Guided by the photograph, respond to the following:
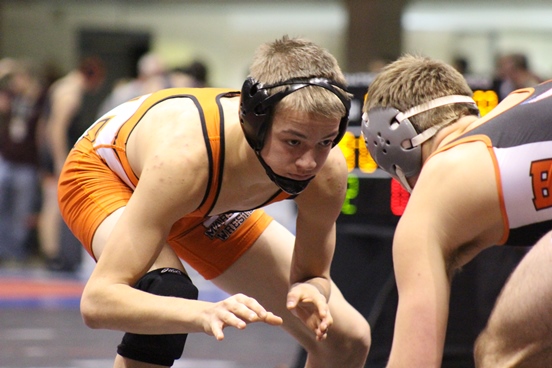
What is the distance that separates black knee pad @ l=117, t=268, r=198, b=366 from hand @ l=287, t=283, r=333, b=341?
330mm

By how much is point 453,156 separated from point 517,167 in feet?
0.55

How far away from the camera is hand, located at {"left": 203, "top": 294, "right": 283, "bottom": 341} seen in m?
2.61

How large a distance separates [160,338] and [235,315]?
0.52m

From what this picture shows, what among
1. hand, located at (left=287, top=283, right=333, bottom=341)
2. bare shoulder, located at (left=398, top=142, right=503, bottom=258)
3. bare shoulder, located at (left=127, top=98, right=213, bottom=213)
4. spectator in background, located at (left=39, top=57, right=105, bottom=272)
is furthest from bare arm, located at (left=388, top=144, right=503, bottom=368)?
spectator in background, located at (left=39, top=57, right=105, bottom=272)

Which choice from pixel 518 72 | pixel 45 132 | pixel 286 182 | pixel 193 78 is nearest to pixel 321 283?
pixel 286 182

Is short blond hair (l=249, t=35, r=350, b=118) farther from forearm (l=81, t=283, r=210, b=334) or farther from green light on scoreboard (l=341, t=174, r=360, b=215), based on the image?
green light on scoreboard (l=341, t=174, r=360, b=215)

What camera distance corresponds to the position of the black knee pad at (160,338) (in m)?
3.05

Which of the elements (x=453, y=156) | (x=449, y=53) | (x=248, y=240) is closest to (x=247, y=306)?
(x=453, y=156)

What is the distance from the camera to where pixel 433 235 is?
2455mm

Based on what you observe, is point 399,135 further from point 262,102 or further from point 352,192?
point 352,192

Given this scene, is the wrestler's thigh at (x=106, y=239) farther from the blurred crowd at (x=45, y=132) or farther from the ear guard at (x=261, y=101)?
the blurred crowd at (x=45, y=132)

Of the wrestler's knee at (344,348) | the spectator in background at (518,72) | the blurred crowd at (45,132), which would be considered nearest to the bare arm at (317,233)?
the wrestler's knee at (344,348)

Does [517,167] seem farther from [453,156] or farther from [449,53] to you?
[449,53]

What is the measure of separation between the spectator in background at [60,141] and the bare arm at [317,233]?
5683 millimetres
